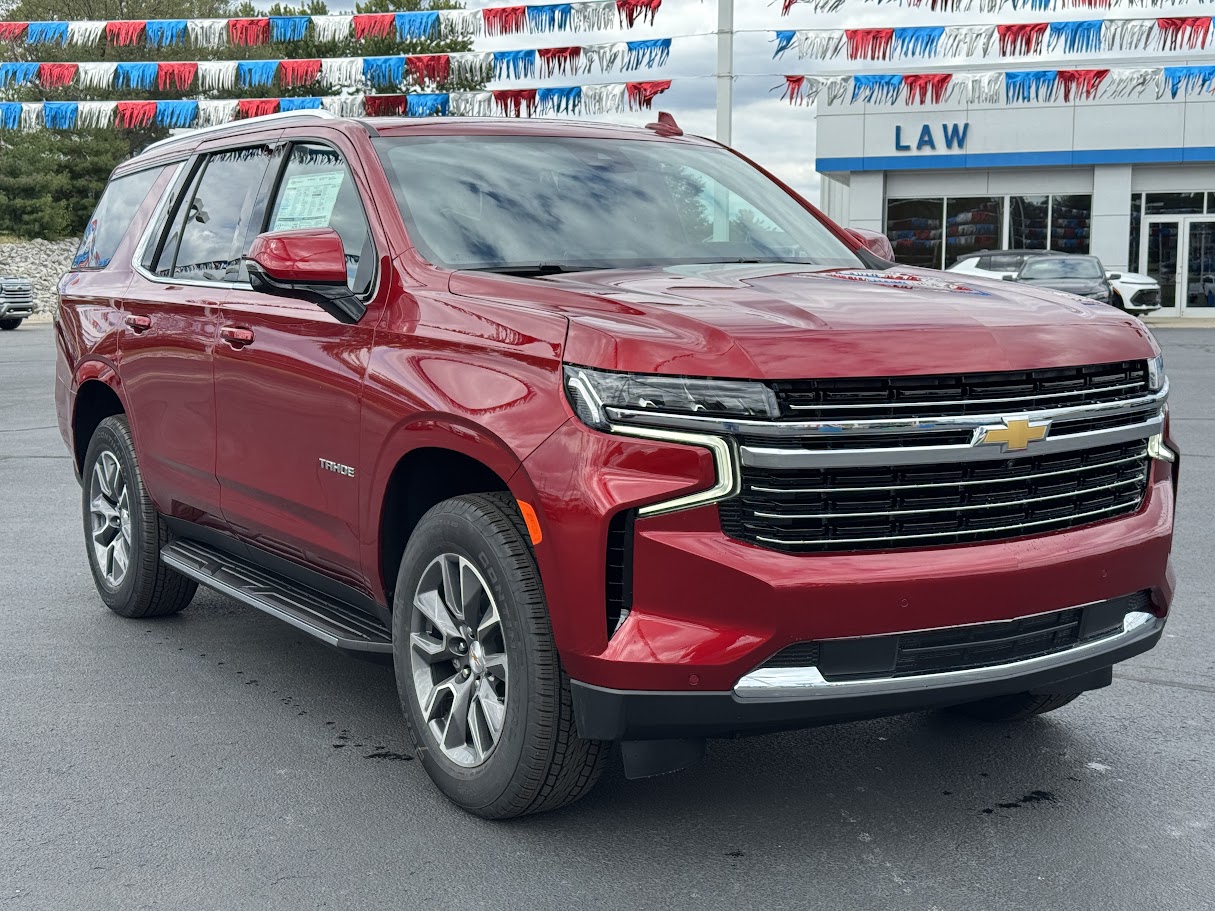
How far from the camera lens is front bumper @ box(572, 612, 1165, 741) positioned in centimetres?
333

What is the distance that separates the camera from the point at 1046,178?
37156mm

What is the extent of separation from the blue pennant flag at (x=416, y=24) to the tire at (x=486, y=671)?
23.3m

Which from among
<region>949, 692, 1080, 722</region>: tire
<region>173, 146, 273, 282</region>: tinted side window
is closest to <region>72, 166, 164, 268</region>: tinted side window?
<region>173, 146, 273, 282</region>: tinted side window

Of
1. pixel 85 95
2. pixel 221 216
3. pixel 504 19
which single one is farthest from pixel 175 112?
pixel 85 95

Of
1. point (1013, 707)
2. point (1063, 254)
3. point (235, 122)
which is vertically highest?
point (235, 122)

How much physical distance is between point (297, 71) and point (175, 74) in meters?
2.51

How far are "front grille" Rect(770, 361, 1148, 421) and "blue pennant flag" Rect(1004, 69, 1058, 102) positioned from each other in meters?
22.9

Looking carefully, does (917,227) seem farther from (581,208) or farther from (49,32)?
(581,208)

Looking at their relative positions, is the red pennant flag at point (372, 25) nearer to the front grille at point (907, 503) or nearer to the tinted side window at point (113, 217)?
the tinted side window at point (113, 217)

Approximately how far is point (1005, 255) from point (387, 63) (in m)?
12.5

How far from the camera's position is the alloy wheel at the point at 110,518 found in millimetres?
6156

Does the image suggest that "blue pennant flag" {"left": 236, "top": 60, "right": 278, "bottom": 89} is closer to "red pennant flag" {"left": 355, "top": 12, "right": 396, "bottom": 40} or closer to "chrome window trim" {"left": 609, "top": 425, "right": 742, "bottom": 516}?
"red pennant flag" {"left": 355, "top": 12, "right": 396, "bottom": 40}

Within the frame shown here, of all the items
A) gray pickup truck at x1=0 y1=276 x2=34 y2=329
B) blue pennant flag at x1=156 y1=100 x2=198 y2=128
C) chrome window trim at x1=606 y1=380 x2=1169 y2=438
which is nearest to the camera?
chrome window trim at x1=606 y1=380 x2=1169 y2=438

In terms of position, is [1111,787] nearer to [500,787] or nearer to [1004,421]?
[1004,421]
